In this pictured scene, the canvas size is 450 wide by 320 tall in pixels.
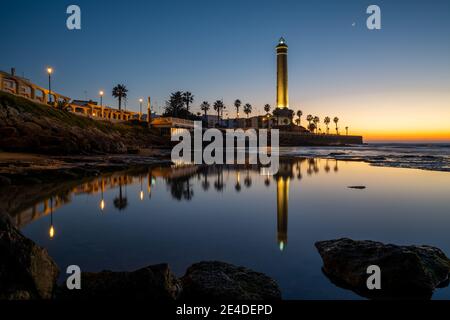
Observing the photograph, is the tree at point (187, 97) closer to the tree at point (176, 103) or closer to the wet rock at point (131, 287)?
the tree at point (176, 103)

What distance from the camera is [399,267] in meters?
5.73

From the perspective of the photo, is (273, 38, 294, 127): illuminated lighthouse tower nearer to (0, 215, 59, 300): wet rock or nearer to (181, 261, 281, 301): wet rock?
(181, 261, 281, 301): wet rock

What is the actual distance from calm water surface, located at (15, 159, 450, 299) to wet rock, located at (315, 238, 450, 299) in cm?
31

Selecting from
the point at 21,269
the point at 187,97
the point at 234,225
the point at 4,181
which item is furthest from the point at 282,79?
the point at 21,269

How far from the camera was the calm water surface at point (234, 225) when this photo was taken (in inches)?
279

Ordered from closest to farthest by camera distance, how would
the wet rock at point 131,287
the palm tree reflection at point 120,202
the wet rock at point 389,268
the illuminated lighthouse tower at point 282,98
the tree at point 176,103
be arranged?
the wet rock at point 131,287, the wet rock at point 389,268, the palm tree reflection at point 120,202, the tree at point 176,103, the illuminated lighthouse tower at point 282,98

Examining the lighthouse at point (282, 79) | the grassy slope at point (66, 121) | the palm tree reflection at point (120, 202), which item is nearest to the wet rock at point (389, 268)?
the palm tree reflection at point (120, 202)

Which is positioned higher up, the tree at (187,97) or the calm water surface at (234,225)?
the tree at (187,97)

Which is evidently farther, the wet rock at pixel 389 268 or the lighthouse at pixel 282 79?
the lighthouse at pixel 282 79

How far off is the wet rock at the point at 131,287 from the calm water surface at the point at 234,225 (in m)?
1.60

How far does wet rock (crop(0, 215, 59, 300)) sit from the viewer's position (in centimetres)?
430

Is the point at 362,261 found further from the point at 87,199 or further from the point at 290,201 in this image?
the point at 87,199

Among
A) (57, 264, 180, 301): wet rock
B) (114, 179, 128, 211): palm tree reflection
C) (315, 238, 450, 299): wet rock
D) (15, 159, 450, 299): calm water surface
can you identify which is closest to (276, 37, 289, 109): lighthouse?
(15, 159, 450, 299): calm water surface

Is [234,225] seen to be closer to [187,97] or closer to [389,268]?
[389,268]
